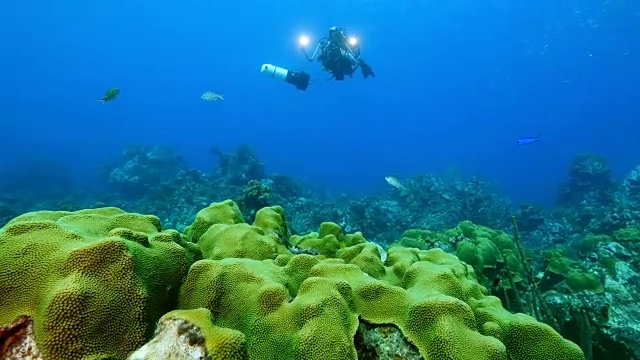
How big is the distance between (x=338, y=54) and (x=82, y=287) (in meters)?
9.76

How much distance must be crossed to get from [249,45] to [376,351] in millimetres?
172708

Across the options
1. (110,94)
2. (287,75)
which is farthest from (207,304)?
(287,75)

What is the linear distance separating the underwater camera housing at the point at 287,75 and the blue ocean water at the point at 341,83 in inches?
3222

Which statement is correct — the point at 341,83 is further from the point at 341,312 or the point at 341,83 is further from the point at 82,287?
the point at 82,287

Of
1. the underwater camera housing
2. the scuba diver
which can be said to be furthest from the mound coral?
the underwater camera housing

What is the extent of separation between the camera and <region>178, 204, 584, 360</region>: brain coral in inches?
86.4

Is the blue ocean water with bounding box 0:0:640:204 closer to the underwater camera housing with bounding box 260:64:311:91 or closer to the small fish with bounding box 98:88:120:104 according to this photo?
the underwater camera housing with bounding box 260:64:311:91

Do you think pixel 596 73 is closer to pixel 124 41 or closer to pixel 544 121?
pixel 544 121

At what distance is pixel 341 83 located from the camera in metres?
145

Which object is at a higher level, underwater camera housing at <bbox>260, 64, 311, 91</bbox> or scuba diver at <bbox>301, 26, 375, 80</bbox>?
scuba diver at <bbox>301, 26, 375, 80</bbox>

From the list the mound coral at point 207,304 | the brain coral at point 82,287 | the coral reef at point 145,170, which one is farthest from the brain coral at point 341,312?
the coral reef at point 145,170

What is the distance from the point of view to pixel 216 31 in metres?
157

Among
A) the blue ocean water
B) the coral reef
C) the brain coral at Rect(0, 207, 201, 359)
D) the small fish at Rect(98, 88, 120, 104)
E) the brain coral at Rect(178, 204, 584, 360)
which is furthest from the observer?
the blue ocean water

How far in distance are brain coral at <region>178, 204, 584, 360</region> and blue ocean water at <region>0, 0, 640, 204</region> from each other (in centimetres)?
9072
